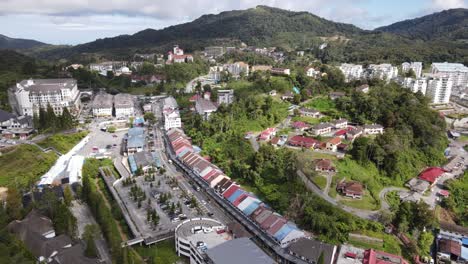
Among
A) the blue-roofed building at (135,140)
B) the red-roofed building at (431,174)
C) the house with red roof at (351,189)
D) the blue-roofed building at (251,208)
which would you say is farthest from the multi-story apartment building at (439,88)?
the blue-roofed building at (135,140)

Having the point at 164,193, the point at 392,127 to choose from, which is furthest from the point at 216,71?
the point at 164,193

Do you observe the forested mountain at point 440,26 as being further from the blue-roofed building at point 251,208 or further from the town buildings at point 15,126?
the town buildings at point 15,126

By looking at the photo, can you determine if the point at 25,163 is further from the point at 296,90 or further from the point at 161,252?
the point at 296,90

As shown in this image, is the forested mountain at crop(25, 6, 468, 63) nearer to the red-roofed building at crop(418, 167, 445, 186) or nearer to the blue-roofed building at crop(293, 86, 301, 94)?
the blue-roofed building at crop(293, 86, 301, 94)

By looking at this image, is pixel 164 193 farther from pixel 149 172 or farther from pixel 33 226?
pixel 33 226

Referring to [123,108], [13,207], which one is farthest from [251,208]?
[123,108]

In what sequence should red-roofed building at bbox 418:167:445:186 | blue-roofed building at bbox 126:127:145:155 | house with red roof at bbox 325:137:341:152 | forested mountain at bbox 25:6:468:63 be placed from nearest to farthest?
red-roofed building at bbox 418:167:445:186 → house with red roof at bbox 325:137:341:152 → blue-roofed building at bbox 126:127:145:155 → forested mountain at bbox 25:6:468:63

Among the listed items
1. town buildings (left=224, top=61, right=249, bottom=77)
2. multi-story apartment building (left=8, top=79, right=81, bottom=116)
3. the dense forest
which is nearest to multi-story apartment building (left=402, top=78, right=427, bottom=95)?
the dense forest
